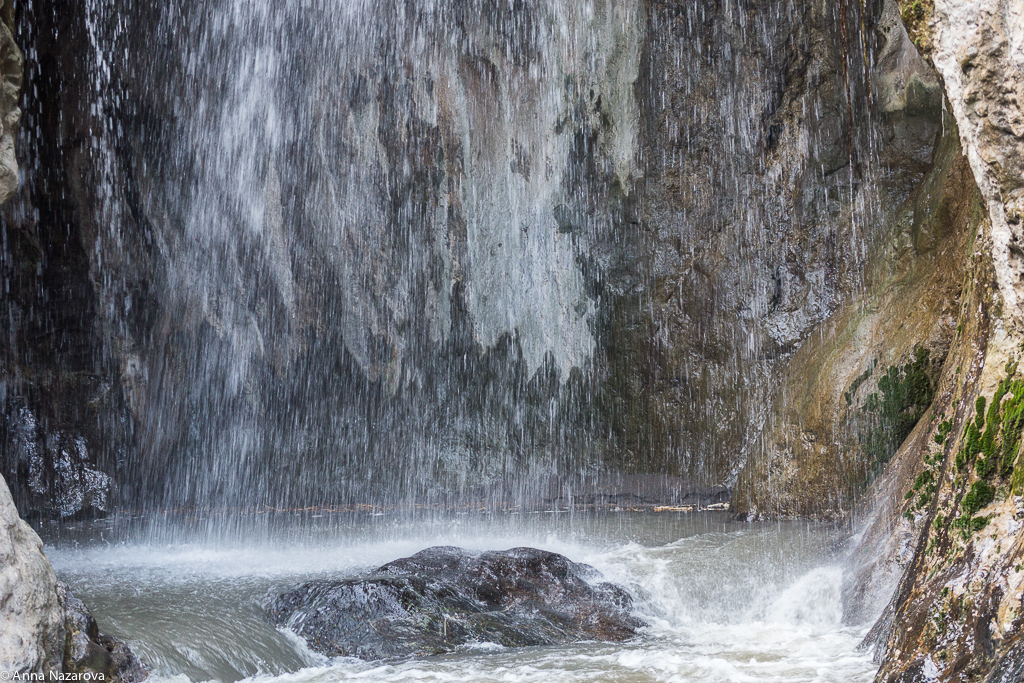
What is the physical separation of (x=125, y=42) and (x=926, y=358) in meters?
9.23

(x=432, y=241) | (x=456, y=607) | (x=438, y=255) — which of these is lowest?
(x=456, y=607)

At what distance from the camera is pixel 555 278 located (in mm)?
10289

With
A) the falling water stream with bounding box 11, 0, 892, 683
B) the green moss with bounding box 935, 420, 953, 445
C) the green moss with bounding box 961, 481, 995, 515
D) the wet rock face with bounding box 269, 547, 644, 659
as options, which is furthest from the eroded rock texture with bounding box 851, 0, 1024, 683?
the falling water stream with bounding box 11, 0, 892, 683

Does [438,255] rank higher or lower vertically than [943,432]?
higher

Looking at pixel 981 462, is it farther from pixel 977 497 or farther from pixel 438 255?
pixel 438 255

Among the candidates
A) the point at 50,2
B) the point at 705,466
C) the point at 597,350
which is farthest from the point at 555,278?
the point at 50,2

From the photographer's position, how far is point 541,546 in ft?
24.3

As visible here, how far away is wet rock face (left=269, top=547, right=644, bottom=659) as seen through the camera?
15.6 ft

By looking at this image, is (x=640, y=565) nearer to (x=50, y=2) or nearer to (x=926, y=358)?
(x=926, y=358)

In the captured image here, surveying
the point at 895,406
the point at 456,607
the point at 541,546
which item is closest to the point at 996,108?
the point at 456,607

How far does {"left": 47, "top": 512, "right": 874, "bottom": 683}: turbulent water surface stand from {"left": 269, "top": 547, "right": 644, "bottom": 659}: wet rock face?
15 centimetres

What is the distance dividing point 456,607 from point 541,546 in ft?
7.91

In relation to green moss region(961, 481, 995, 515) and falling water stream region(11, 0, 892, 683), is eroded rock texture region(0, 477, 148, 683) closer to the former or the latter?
green moss region(961, 481, 995, 515)

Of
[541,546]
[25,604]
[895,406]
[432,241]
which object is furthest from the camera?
[432,241]
